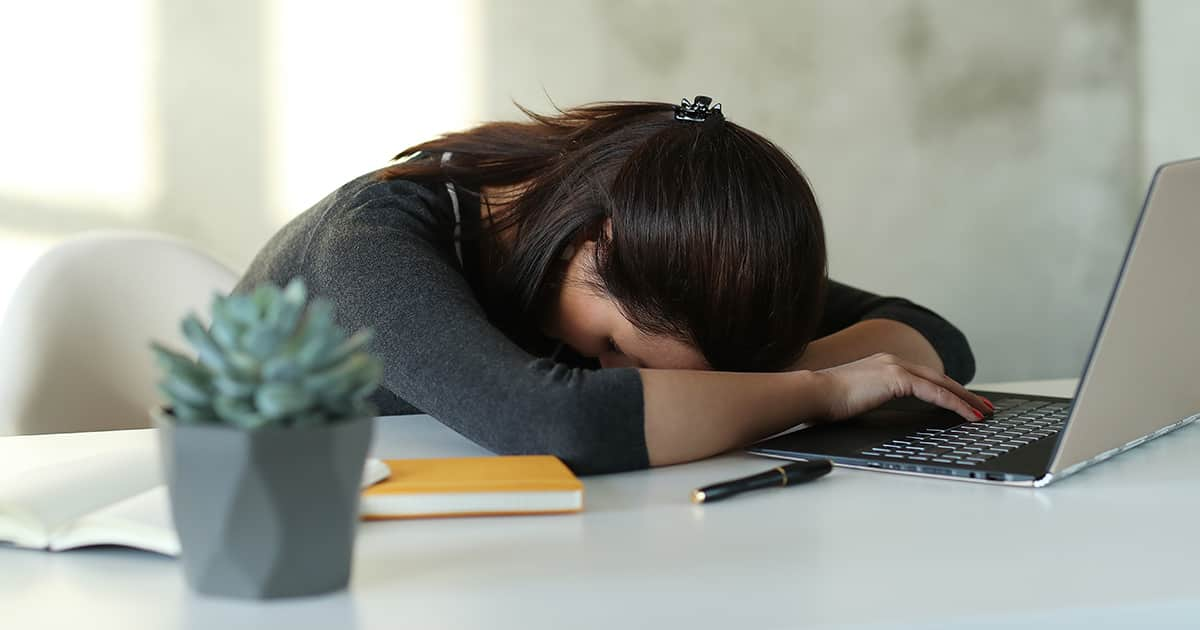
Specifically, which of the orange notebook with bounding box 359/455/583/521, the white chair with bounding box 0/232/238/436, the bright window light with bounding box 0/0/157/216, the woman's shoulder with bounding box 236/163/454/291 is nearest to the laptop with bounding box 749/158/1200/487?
the orange notebook with bounding box 359/455/583/521

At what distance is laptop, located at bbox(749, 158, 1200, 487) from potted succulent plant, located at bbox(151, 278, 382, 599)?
0.49m

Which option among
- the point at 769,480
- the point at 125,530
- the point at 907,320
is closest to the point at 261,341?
the point at 125,530

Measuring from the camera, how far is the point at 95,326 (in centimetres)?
157

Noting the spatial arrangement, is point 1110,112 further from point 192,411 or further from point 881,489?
point 192,411

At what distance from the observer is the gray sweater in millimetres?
924

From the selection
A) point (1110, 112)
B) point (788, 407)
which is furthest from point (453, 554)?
point (1110, 112)

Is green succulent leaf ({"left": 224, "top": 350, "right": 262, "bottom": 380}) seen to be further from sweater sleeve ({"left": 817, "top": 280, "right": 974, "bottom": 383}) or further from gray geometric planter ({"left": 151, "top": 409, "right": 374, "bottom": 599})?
sweater sleeve ({"left": 817, "top": 280, "right": 974, "bottom": 383})

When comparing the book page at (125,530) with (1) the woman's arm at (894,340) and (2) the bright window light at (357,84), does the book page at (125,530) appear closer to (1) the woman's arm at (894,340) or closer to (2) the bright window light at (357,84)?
(1) the woman's arm at (894,340)

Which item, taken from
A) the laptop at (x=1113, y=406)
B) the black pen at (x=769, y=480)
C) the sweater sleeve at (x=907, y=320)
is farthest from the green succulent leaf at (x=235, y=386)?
the sweater sleeve at (x=907, y=320)

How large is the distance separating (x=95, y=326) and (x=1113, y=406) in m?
1.25

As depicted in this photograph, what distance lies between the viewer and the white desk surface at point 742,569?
57 cm

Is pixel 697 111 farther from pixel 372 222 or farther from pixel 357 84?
pixel 357 84

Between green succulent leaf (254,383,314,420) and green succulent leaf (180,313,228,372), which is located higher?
green succulent leaf (180,313,228,372)

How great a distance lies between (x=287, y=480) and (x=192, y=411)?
2.1 inches
